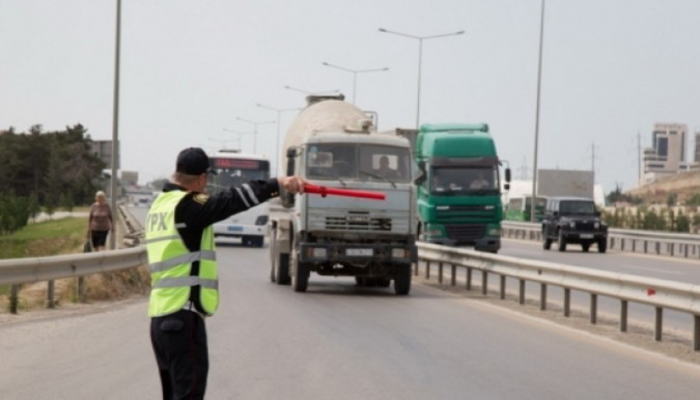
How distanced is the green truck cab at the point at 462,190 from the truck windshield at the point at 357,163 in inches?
523

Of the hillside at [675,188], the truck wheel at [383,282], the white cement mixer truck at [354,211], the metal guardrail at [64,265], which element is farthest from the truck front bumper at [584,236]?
the hillside at [675,188]

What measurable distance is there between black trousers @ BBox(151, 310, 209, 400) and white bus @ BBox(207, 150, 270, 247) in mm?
39740

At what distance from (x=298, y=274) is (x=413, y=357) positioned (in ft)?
33.9

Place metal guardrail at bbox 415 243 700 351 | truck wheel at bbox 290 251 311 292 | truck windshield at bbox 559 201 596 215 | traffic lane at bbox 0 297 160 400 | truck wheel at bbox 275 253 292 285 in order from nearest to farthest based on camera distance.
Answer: traffic lane at bbox 0 297 160 400, metal guardrail at bbox 415 243 700 351, truck wheel at bbox 290 251 311 292, truck wheel at bbox 275 253 292 285, truck windshield at bbox 559 201 596 215

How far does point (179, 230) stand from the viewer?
666cm

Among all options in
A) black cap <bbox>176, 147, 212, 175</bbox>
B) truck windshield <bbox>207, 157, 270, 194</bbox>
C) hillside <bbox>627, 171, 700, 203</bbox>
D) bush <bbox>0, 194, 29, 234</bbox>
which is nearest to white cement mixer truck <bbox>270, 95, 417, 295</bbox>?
black cap <bbox>176, 147, 212, 175</bbox>

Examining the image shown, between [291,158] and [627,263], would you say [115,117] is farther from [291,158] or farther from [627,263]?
[627,263]

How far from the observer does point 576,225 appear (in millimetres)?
46781

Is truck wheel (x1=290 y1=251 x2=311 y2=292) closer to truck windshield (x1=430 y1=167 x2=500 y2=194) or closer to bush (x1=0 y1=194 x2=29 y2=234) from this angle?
truck windshield (x1=430 y1=167 x2=500 y2=194)

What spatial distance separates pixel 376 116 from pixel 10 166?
11711 centimetres

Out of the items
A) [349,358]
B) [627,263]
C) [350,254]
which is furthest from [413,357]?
[627,263]

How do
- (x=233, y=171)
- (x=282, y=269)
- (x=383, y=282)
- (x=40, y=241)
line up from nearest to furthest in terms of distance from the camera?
1. (x=282, y=269)
2. (x=383, y=282)
3. (x=233, y=171)
4. (x=40, y=241)

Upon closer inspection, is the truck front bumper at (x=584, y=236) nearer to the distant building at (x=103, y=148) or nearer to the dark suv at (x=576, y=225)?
the dark suv at (x=576, y=225)

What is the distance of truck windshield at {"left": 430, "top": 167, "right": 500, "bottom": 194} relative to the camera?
36.7m
